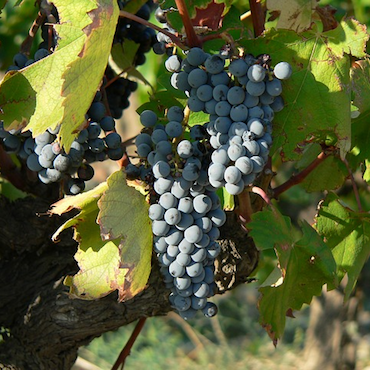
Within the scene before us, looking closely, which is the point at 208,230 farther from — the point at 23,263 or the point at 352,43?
the point at 23,263

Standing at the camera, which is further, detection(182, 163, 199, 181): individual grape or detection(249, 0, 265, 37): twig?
detection(249, 0, 265, 37): twig

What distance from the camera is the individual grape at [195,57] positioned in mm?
806

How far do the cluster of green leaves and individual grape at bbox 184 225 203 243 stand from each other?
0.06m

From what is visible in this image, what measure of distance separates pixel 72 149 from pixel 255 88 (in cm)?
31

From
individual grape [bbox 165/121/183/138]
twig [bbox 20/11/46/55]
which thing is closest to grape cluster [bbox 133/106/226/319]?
individual grape [bbox 165/121/183/138]

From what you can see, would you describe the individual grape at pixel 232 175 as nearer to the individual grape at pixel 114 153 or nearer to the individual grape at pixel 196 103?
the individual grape at pixel 196 103

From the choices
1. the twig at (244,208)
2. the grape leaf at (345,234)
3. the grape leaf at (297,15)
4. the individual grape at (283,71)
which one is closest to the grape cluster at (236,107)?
the individual grape at (283,71)

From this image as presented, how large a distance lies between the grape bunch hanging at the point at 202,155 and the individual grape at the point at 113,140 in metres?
0.06

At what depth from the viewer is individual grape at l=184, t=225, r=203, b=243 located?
2.76 ft

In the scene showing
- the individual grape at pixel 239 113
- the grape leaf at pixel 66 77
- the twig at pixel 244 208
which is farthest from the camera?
the twig at pixel 244 208

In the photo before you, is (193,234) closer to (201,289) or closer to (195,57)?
(201,289)

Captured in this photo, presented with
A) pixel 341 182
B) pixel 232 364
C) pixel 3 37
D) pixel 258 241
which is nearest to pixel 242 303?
pixel 232 364

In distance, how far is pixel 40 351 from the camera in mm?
1179

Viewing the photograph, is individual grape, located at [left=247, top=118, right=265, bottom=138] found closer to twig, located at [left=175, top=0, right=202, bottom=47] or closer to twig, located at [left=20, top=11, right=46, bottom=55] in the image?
twig, located at [left=175, top=0, right=202, bottom=47]
